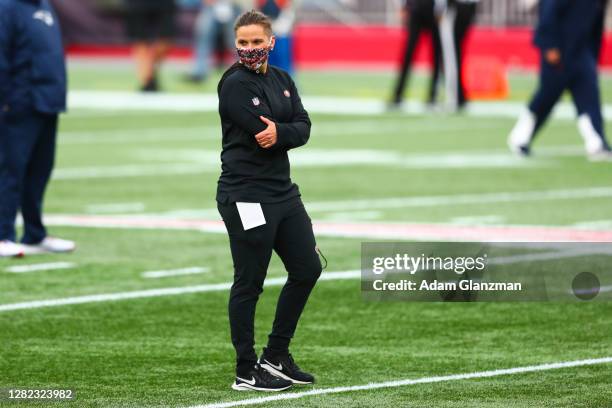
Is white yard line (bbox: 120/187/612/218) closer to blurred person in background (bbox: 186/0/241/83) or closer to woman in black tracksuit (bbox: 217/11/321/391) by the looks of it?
woman in black tracksuit (bbox: 217/11/321/391)

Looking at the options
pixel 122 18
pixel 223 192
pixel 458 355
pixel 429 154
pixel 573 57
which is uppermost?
pixel 223 192

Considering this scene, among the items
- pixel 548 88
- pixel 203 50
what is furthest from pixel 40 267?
pixel 203 50

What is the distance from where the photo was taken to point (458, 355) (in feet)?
28.1

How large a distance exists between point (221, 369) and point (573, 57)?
10.7 m

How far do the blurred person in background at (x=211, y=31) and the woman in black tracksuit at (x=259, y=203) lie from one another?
24697 mm

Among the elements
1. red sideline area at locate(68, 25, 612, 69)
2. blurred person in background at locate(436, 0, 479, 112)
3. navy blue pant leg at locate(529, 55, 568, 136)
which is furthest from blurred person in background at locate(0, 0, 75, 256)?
red sideline area at locate(68, 25, 612, 69)

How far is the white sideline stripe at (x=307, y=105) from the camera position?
84.2 ft

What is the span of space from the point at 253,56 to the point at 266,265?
94cm

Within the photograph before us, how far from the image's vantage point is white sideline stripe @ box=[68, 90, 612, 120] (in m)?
25.7

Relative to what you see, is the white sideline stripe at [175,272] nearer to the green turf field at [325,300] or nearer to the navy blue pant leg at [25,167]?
the green turf field at [325,300]

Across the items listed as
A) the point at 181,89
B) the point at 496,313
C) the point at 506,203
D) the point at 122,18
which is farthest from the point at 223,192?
the point at 122,18

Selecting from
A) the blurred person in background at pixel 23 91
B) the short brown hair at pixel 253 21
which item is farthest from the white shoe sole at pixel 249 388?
the blurred person in background at pixel 23 91

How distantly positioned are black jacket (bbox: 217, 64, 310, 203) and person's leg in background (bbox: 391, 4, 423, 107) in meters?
17.3

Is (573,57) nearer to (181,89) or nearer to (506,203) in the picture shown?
(506,203)
